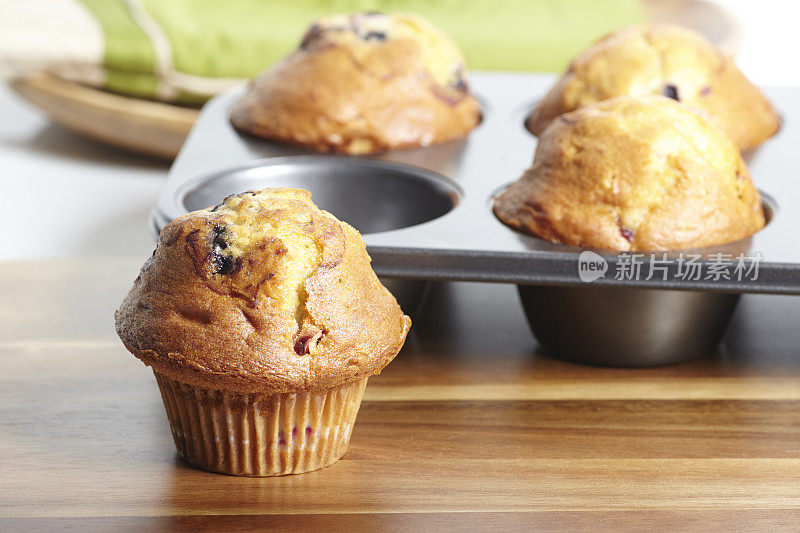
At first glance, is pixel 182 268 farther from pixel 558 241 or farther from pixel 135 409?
pixel 558 241

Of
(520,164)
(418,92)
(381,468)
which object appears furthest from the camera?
(418,92)

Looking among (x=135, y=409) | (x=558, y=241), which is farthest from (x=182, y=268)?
(x=558, y=241)

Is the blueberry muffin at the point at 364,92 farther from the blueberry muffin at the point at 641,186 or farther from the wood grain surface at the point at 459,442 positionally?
the blueberry muffin at the point at 641,186

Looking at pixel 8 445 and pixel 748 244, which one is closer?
pixel 8 445

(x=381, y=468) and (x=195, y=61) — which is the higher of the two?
(x=381, y=468)

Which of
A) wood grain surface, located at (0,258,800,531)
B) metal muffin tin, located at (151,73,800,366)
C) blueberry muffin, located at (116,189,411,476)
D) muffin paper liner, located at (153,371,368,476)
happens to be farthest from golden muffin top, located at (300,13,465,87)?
muffin paper liner, located at (153,371,368,476)

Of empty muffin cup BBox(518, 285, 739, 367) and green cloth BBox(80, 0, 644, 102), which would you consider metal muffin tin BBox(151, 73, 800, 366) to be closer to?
empty muffin cup BBox(518, 285, 739, 367)
